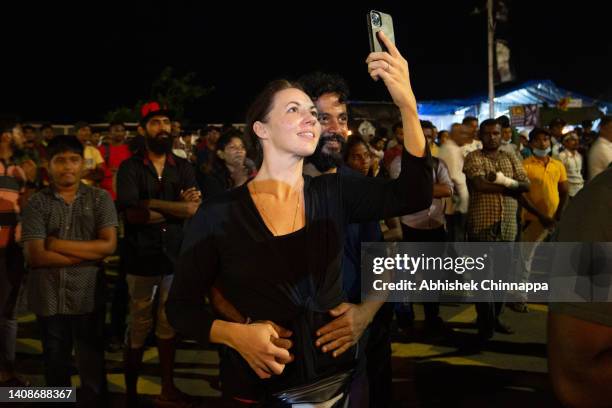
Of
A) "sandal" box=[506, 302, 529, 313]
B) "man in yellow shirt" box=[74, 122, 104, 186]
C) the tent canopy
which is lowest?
"sandal" box=[506, 302, 529, 313]

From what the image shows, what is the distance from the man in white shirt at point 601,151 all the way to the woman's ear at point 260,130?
17.6 feet

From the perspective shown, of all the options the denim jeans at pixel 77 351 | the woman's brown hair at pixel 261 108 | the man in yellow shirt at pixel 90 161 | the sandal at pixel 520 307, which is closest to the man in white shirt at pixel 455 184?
the sandal at pixel 520 307

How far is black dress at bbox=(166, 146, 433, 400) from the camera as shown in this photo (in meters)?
2.00

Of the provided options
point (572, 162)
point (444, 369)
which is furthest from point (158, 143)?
point (572, 162)

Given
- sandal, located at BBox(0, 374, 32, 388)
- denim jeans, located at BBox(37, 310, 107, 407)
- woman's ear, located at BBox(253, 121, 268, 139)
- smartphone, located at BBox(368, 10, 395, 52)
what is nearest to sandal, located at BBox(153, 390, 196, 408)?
denim jeans, located at BBox(37, 310, 107, 407)

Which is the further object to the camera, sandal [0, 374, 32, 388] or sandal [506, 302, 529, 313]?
sandal [506, 302, 529, 313]

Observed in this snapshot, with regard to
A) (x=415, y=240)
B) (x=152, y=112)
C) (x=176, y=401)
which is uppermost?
(x=152, y=112)

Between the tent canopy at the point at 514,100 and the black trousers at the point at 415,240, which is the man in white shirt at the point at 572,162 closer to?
the black trousers at the point at 415,240

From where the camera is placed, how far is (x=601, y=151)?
256 inches

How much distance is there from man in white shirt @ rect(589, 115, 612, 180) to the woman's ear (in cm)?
535

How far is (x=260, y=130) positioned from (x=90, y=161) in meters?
7.01

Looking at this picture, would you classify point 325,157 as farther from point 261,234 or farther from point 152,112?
point 152,112

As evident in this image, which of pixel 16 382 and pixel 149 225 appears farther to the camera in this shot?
pixel 16 382

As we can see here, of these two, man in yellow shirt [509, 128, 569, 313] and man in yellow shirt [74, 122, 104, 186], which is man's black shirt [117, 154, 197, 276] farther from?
man in yellow shirt [509, 128, 569, 313]
